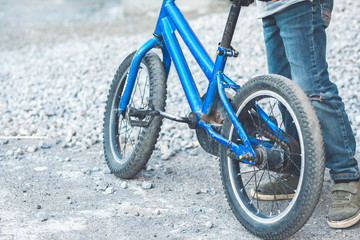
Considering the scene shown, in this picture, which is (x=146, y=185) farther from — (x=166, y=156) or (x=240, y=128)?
(x=240, y=128)

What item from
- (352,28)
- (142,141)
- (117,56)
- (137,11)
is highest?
(137,11)

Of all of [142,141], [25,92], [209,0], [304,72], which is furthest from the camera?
[209,0]

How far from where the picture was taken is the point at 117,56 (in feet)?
24.6

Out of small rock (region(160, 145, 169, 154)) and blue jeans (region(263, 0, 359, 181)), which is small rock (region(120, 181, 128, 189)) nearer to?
small rock (region(160, 145, 169, 154))

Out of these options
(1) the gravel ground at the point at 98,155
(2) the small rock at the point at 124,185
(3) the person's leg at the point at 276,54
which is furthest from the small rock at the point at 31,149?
(3) the person's leg at the point at 276,54

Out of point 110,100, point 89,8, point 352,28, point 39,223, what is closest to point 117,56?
point 352,28

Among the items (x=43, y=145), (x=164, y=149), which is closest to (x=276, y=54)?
(x=164, y=149)

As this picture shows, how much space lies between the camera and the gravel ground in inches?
119

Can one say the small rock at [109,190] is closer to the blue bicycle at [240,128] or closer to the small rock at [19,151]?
the blue bicycle at [240,128]

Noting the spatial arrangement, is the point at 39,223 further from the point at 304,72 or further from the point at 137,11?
the point at 137,11

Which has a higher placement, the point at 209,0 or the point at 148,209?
the point at 209,0

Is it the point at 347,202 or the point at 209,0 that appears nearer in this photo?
the point at 347,202

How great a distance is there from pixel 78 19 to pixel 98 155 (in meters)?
8.52

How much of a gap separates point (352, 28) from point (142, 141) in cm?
454
